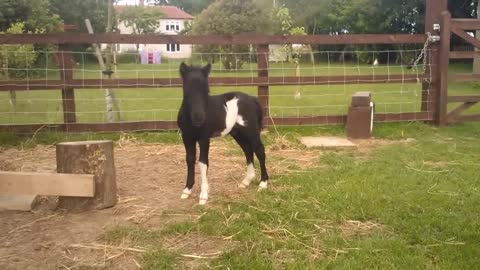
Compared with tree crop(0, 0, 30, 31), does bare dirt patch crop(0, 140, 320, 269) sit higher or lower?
lower

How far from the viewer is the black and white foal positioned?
4387 mm

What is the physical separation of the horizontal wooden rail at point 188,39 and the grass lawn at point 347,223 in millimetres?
2762

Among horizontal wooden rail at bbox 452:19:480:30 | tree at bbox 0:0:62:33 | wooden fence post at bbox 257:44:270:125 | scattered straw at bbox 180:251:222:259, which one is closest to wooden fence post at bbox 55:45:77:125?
wooden fence post at bbox 257:44:270:125

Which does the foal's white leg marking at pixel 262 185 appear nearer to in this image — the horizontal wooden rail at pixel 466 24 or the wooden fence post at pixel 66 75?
the wooden fence post at pixel 66 75

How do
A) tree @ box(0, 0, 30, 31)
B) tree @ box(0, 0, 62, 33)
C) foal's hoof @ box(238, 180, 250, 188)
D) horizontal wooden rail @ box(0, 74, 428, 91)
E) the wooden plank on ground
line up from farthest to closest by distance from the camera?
tree @ box(0, 0, 62, 33), tree @ box(0, 0, 30, 31), horizontal wooden rail @ box(0, 74, 428, 91), foal's hoof @ box(238, 180, 250, 188), the wooden plank on ground

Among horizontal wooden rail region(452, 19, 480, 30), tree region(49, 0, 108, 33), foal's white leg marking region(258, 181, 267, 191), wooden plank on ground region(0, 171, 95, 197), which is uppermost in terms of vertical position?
tree region(49, 0, 108, 33)

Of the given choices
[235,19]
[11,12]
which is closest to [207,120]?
[235,19]

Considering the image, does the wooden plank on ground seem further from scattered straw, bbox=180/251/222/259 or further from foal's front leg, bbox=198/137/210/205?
scattered straw, bbox=180/251/222/259

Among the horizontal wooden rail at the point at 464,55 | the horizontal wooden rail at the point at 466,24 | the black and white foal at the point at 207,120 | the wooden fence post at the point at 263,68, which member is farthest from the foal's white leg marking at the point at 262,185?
the horizontal wooden rail at the point at 466,24

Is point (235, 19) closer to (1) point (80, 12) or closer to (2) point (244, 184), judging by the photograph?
(1) point (80, 12)

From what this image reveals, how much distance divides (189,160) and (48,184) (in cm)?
130

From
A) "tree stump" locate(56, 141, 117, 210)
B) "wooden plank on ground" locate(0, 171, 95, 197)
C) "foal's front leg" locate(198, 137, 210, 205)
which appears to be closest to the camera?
"wooden plank on ground" locate(0, 171, 95, 197)

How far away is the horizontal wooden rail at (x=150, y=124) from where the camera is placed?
766 centimetres

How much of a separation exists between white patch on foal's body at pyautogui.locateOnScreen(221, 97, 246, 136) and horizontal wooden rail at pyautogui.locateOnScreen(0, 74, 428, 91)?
298cm
